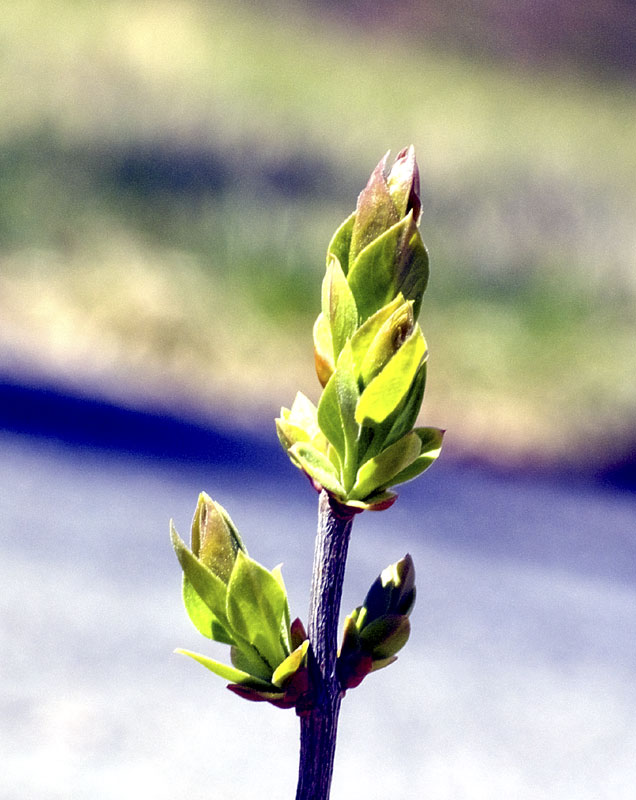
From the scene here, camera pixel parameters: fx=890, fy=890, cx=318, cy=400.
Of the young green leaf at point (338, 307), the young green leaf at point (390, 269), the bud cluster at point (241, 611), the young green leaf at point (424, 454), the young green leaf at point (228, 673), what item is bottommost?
the young green leaf at point (228, 673)

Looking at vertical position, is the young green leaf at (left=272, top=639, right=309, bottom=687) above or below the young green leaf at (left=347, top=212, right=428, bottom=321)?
below

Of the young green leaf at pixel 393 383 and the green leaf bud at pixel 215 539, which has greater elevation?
the young green leaf at pixel 393 383

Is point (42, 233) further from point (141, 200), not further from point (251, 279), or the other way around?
point (251, 279)

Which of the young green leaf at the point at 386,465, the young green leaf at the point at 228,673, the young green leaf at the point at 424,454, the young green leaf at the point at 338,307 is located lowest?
the young green leaf at the point at 228,673

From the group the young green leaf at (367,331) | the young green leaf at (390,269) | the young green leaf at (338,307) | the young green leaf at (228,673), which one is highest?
the young green leaf at (390,269)

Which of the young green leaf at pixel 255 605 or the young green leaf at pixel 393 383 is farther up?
the young green leaf at pixel 393 383
